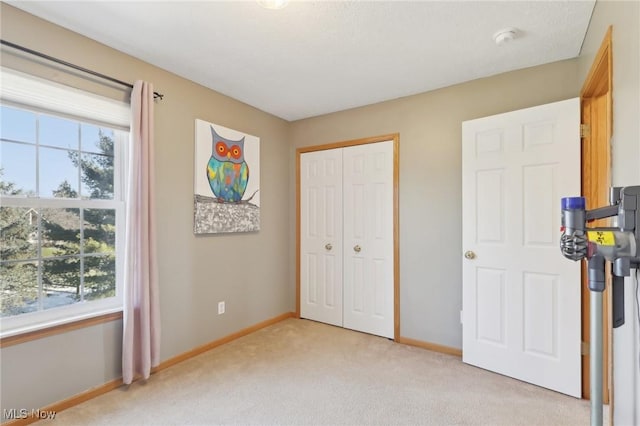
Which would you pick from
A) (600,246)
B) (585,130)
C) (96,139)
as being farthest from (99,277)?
(585,130)

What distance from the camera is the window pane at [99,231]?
2.22m

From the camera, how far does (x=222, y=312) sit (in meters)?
3.05

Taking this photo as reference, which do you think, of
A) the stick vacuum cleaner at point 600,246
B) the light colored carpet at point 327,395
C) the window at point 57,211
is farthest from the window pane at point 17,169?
the stick vacuum cleaner at point 600,246

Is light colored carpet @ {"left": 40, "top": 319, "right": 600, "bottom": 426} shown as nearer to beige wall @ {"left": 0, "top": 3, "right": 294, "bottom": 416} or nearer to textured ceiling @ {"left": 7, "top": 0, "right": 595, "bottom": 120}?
beige wall @ {"left": 0, "top": 3, "right": 294, "bottom": 416}

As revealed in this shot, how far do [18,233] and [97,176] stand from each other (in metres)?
0.58

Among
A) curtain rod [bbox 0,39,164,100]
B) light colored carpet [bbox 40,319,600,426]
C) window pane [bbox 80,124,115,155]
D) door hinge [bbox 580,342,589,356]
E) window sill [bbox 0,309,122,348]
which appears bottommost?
light colored carpet [bbox 40,319,600,426]

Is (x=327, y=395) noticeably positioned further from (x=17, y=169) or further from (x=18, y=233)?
(x=17, y=169)

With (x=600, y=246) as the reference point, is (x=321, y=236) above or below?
below

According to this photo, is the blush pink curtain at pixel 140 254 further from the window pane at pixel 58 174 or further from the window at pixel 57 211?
the window pane at pixel 58 174

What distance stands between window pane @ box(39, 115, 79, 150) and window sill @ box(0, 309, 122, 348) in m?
1.16

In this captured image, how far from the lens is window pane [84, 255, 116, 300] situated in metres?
2.23

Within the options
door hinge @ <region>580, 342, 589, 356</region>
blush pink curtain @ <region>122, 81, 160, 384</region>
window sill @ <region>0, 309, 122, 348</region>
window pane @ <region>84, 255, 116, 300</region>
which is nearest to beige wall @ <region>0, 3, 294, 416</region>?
window sill @ <region>0, 309, 122, 348</region>

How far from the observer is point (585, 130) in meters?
2.17

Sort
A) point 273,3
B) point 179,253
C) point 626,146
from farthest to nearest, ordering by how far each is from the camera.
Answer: point 179,253 < point 273,3 < point 626,146
